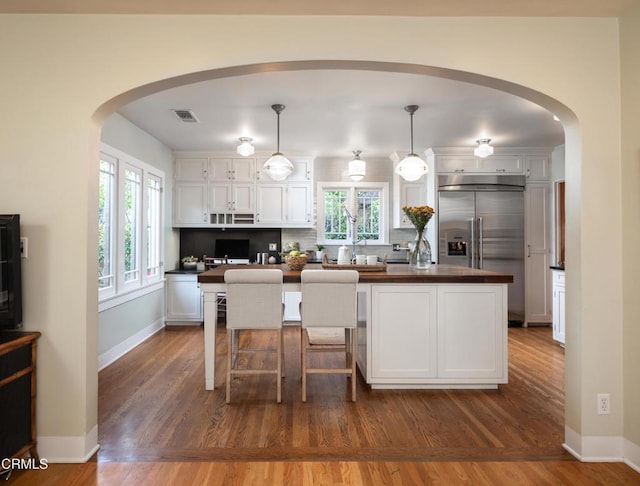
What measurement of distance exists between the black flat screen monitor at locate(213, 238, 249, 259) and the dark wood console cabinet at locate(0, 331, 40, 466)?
4053 mm

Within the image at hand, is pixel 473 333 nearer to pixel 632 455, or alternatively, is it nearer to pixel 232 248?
pixel 632 455

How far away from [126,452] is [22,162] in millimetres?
1776

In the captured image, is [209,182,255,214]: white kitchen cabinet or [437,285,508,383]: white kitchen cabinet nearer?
[437,285,508,383]: white kitchen cabinet

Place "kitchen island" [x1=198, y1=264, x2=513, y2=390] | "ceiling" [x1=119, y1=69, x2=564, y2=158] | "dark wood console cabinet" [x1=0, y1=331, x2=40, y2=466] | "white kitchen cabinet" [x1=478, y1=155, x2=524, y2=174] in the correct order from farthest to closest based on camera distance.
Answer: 1. "white kitchen cabinet" [x1=478, y1=155, x2=524, y2=174]
2. "ceiling" [x1=119, y1=69, x2=564, y2=158]
3. "kitchen island" [x1=198, y1=264, x2=513, y2=390]
4. "dark wood console cabinet" [x1=0, y1=331, x2=40, y2=466]

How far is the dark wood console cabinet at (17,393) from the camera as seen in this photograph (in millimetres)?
2006

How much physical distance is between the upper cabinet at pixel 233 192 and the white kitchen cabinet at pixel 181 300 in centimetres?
85

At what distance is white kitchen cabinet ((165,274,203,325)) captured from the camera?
576 centimetres

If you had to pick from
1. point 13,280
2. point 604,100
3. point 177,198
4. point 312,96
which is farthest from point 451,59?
point 177,198

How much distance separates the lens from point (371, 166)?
6402mm

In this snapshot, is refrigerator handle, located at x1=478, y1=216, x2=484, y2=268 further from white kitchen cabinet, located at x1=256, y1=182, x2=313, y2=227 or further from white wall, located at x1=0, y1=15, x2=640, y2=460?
white wall, located at x1=0, y1=15, x2=640, y2=460

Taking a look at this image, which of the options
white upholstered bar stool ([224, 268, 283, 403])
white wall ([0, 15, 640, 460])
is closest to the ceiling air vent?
white wall ([0, 15, 640, 460])

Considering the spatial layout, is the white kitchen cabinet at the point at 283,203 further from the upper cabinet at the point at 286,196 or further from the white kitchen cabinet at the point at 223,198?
the white kitchen cabinet at the point at 223,198

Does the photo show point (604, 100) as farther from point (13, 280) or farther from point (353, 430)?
point (13, 280)

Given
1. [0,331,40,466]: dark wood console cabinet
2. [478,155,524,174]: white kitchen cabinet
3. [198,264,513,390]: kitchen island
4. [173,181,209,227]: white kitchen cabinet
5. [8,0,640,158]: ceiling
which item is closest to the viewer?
[0,331,40,466]: dark wood console cabinet
